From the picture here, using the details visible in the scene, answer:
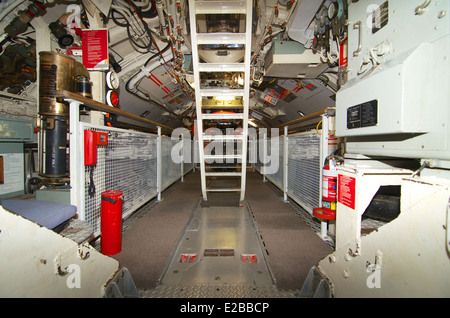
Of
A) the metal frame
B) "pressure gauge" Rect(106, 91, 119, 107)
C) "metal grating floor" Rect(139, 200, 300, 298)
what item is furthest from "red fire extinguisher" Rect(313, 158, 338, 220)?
"pressure gauge" Rect(106, 91, 119, 107)

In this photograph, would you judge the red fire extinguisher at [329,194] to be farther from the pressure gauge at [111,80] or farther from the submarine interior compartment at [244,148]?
Result: the pressure gauge at [111,80]

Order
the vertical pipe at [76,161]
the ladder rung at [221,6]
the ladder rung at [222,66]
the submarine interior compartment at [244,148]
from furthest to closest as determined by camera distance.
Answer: the ladder rung at [222,66], the ladder rung at [221,6], the vertical pipe at [76,161], the submarine interior compartment at [244,148]

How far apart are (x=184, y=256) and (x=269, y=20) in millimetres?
4031

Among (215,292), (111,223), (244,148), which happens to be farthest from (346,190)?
(111,223)

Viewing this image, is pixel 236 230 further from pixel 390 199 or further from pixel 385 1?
pixel 385 1

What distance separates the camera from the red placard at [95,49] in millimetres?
2859

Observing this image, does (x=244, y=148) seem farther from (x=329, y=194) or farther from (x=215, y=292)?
(x=215, y=292)

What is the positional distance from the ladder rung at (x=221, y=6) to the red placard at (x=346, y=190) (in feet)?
8.48

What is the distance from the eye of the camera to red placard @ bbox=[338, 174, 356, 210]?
1561 mm

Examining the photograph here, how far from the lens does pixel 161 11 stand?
3115mm

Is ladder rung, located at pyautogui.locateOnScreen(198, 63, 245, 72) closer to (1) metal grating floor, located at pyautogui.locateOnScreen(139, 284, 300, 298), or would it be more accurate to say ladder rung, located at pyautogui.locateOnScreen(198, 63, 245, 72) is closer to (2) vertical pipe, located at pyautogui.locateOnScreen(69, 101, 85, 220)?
(2) vertical pipe, located at pyautogui.locateOnScreen(69, 101, 85, 220)

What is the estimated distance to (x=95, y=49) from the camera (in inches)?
113

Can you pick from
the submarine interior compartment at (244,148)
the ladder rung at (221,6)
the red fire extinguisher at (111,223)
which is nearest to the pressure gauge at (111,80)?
the submarine interior compartment at (244,148)
